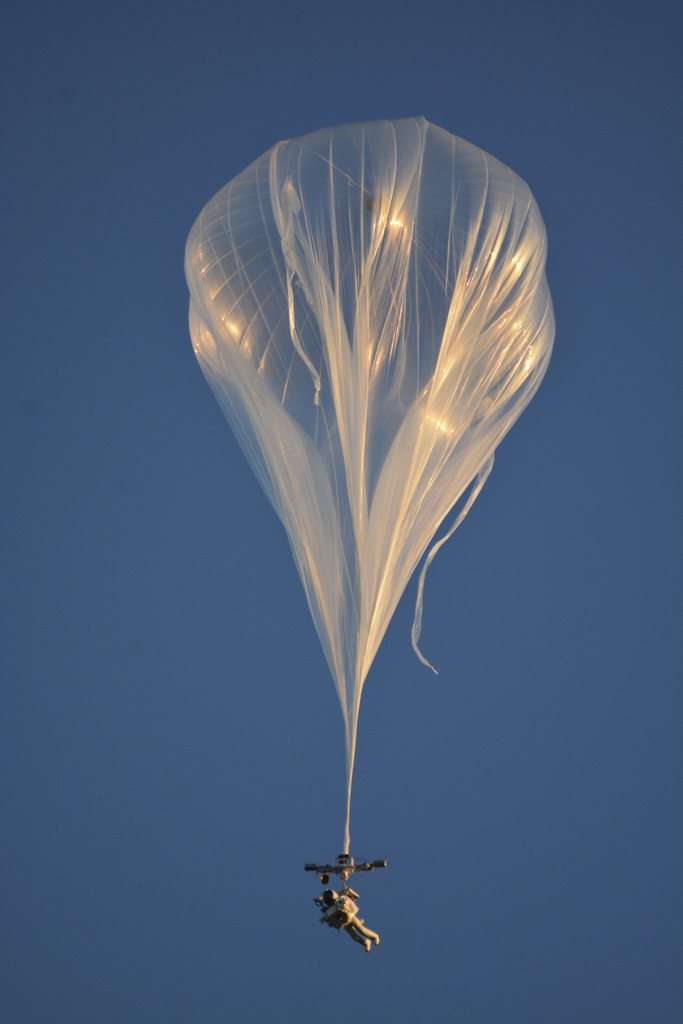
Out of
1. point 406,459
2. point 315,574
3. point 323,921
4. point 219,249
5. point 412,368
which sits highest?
point 219,249

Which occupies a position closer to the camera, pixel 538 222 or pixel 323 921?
pixel 323 921

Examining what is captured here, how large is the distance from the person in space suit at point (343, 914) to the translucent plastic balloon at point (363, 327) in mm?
508

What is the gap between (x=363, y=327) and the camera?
29.7ft

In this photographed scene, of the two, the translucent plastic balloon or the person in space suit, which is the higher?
the translucent plastic balloon

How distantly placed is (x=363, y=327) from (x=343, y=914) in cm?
370

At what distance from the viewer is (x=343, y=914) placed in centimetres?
901

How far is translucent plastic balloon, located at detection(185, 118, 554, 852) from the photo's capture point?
29.8 feet

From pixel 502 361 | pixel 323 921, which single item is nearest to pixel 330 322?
pixel 502 361

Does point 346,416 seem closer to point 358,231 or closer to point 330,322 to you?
point 330,322

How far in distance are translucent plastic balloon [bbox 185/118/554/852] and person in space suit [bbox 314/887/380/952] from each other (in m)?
0.51

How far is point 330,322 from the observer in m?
9.09

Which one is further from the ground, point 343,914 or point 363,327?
point 363,327

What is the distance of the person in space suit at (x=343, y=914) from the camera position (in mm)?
9016

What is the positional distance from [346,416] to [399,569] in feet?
3.55
